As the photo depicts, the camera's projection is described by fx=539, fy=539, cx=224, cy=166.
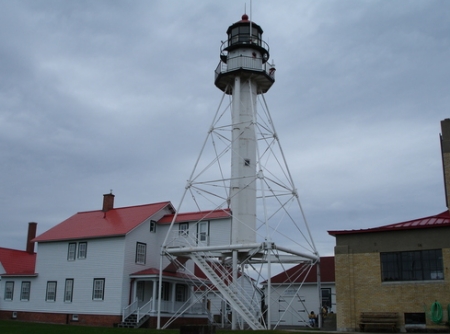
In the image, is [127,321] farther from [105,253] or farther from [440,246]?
[440,246]

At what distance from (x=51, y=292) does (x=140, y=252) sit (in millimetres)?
7362

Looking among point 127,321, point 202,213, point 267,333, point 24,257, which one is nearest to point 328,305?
point 202,213

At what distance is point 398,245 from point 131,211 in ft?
67.4

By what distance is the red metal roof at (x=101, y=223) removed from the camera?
36.1 m

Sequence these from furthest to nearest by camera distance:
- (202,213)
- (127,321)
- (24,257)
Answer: (24,257) < (202,213) < (127,321)

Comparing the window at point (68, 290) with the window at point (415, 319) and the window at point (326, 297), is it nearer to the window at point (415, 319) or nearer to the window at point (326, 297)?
the window at point (326, 297)

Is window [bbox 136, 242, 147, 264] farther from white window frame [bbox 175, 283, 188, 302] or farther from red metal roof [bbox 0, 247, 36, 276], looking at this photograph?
red metal roof [bbox 0, 247, 36, 276]

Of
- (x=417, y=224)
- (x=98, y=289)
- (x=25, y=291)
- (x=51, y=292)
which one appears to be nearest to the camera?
(x=417, y=224)

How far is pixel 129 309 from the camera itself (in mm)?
33844

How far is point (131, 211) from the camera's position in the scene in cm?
3878

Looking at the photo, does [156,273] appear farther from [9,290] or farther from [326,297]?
[326,297]

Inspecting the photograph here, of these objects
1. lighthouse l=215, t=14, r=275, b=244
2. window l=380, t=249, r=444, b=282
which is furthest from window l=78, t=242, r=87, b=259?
window l=380, t=249, r=444, b=282

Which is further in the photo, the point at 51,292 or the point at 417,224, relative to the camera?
the point at 51,292

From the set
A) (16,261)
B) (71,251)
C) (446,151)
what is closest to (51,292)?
(71,251)
